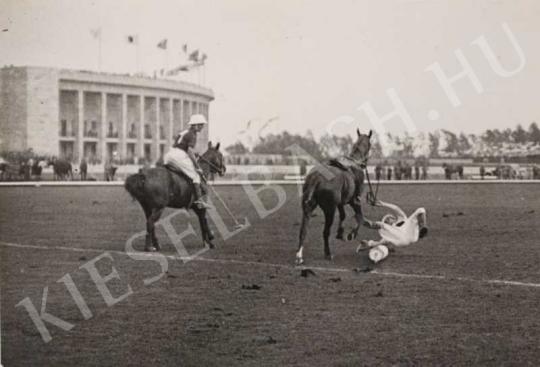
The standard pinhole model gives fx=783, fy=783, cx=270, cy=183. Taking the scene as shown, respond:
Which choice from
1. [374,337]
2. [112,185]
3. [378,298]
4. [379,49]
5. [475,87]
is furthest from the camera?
[112,185]

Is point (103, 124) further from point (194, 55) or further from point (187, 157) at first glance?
point (187, 157)

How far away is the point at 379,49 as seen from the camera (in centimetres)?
1733

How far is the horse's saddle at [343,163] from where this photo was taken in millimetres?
14461

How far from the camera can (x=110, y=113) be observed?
3440 inches

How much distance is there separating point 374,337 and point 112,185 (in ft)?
136

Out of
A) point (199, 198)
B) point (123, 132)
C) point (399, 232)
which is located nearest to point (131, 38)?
point (199, 198)

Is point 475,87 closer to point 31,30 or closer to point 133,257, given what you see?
point 133,257

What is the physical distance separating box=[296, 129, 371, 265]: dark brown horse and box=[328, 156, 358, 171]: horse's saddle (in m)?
0.02

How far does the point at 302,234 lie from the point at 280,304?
3.71m

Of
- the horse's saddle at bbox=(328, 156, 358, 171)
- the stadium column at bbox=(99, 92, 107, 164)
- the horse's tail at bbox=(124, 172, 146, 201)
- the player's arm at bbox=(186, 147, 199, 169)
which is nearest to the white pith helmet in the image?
the player's arm at bbox=(186, 147, 199, 169)

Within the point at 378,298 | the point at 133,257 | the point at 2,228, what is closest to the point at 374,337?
the point at 378,298

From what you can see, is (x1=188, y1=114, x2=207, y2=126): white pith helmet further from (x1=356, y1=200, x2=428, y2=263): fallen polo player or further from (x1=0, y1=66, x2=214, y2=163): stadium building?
(x1=0, y1=66, x2=214, y2=163): stadium building

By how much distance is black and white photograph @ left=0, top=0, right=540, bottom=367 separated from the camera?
823cm

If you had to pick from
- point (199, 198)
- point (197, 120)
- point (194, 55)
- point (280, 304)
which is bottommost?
point (280, 304)
